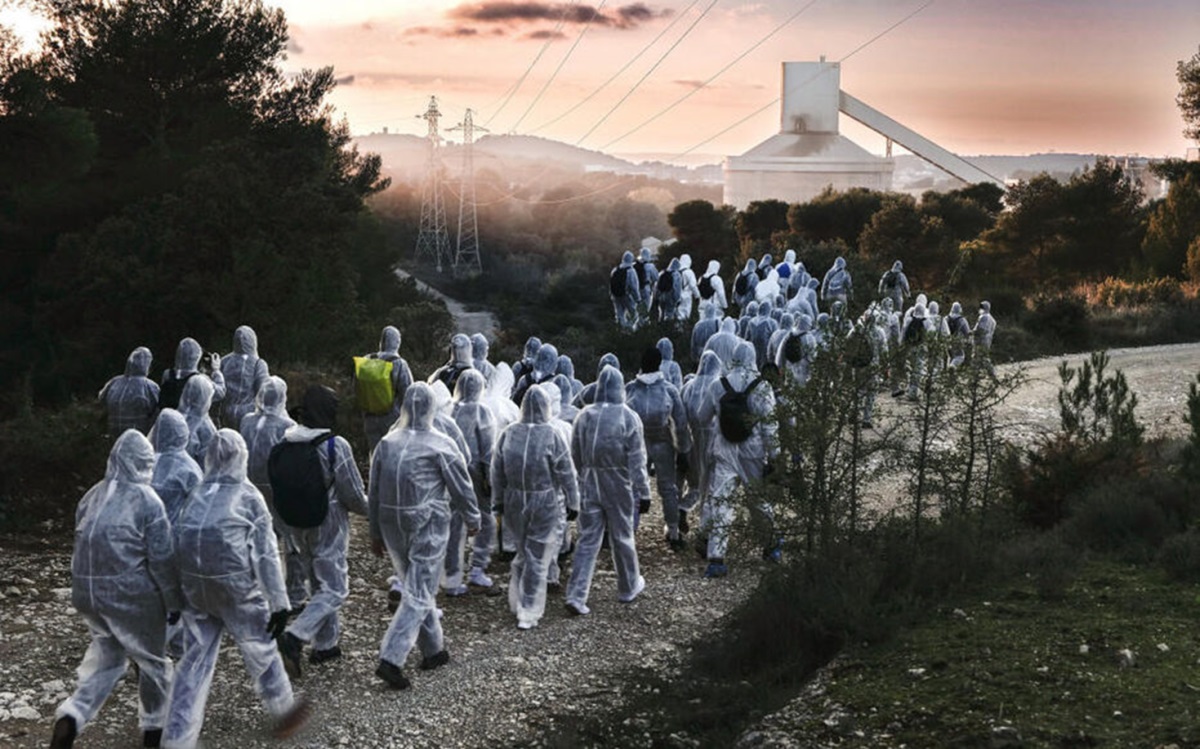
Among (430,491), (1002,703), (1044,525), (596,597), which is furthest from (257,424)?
(1044,525)

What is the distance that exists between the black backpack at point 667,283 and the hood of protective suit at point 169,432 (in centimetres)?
1697

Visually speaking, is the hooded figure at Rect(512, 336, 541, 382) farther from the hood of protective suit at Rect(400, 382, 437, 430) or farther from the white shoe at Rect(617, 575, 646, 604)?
the hood of protective suit at Rect(400, 382, 437, 430)

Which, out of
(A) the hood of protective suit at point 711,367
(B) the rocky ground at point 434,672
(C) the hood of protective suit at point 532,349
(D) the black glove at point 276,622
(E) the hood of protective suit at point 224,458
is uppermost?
(C) the hood of protective suit at point 532,349

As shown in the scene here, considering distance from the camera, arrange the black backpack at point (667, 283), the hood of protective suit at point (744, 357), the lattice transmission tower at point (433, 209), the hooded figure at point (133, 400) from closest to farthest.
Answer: the hood of protective suit at point (744, 357), the hooded figure at point (133, 400), the black backpack at point (667, 283), the lattice transmission tower at point (433, 209)

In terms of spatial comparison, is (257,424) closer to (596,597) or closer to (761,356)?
(596,597)

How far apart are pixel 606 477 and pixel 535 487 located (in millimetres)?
777

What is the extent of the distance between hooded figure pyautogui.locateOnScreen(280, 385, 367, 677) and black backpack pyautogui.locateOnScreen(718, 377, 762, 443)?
371cm

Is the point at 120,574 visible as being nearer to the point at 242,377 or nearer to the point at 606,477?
the point at 606,477

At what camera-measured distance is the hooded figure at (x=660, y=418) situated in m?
12.1

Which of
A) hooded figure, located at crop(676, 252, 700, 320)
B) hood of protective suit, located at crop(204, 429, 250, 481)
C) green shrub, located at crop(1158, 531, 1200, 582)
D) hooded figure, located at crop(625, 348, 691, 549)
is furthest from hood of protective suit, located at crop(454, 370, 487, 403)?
hooded figure, located at crop(676, 252, 700, 320)

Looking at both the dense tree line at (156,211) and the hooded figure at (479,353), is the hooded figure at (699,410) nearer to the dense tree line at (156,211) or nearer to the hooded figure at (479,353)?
the hooded figure at (479,353)

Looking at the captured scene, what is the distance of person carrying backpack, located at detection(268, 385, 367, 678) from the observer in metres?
8.60

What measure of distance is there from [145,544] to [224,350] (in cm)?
1249

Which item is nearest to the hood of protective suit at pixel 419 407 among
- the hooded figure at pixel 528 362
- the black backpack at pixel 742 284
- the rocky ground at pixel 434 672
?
the rocky ground at pixel 434 672
